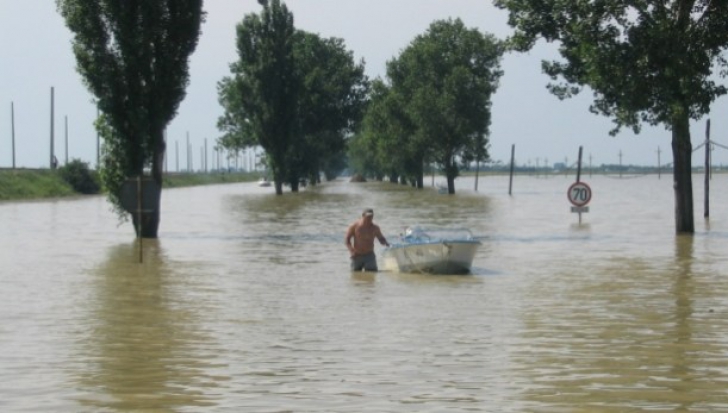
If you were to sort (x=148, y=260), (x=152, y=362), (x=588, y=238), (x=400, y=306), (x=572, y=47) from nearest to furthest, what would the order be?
(x=152, y=362) → (x=400, y=306) → (x=148, y=260) → (x=572, y=47) → (x=588, y=238)

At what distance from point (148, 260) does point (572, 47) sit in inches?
575

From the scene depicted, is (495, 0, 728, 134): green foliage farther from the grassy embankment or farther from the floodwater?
the grassy embankment

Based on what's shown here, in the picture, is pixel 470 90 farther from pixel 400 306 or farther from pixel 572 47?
pixel 400 306

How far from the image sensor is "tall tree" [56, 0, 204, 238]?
128 ft

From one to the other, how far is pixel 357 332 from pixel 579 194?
34360 mm

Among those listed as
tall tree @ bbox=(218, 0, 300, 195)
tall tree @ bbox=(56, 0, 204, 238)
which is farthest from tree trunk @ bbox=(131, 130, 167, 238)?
tall tree @ bbox=(218, 0, 300, 195)

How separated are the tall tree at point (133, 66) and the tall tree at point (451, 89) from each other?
6522cm

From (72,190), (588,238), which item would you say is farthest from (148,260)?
(72,190)

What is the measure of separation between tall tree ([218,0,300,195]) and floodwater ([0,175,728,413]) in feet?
206

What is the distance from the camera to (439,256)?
25.8 metres

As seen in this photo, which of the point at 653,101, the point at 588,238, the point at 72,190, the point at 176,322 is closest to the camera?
the point at 176,322

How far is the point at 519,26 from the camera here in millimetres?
37875

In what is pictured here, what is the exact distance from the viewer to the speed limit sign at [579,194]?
1935 inches

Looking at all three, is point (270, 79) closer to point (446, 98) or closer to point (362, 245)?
point (446, 98)
